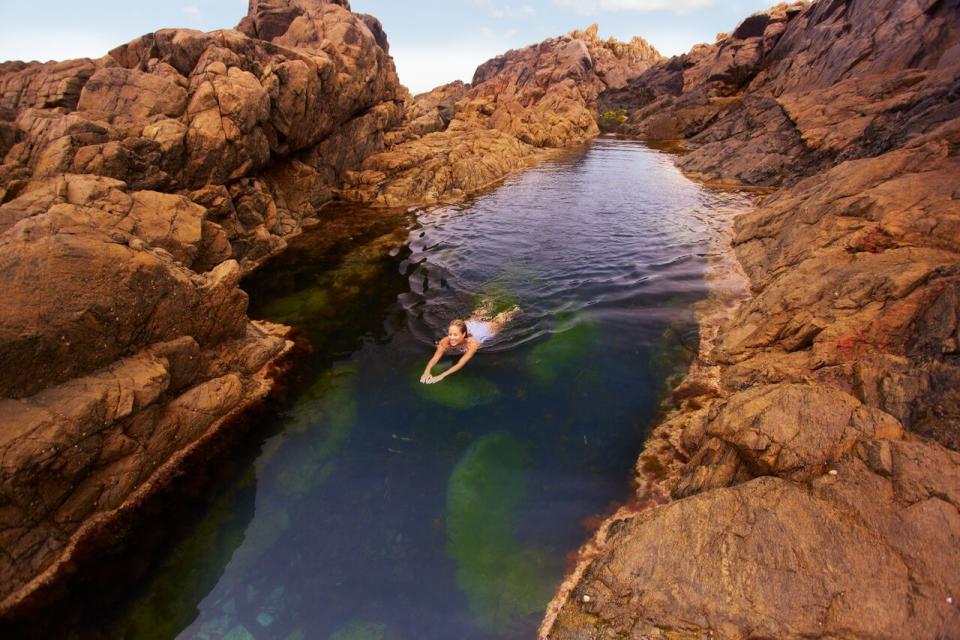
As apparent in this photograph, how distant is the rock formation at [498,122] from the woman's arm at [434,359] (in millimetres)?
20720

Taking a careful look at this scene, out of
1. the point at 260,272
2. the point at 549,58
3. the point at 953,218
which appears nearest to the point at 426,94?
the point at 549,58

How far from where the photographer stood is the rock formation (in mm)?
32312

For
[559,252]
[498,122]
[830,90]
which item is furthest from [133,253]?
[498,122]

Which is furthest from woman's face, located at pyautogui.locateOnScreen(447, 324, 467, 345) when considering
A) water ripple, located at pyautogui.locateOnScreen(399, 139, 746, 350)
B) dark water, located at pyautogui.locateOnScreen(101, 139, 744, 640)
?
water ripple, located at pyautogui.locateOnScreen(399, 139, 746, 350)

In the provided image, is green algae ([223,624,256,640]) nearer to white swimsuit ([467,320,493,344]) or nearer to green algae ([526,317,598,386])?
green algae ([526,317,598,386])

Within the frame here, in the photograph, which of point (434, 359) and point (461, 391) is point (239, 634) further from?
point (434, 359)

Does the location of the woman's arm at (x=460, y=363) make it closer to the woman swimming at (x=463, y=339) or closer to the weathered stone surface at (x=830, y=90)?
the woman swimming at (x=463, y=339)

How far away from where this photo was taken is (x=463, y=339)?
12.3 m

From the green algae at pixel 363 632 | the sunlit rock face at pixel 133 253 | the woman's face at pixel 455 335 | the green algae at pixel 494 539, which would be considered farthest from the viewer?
the woman's face at pixel 455 335

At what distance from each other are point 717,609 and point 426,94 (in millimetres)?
114101

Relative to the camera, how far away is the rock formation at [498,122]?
1272 inches

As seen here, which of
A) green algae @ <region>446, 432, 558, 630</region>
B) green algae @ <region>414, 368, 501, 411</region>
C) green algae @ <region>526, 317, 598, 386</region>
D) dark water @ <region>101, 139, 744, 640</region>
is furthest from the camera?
green algae @ <region>526, 317, 598, 386</region>

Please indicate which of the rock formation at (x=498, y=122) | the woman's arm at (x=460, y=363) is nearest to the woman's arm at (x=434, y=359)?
the woman's arm at (x=460, y=363)

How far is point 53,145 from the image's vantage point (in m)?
15.9
